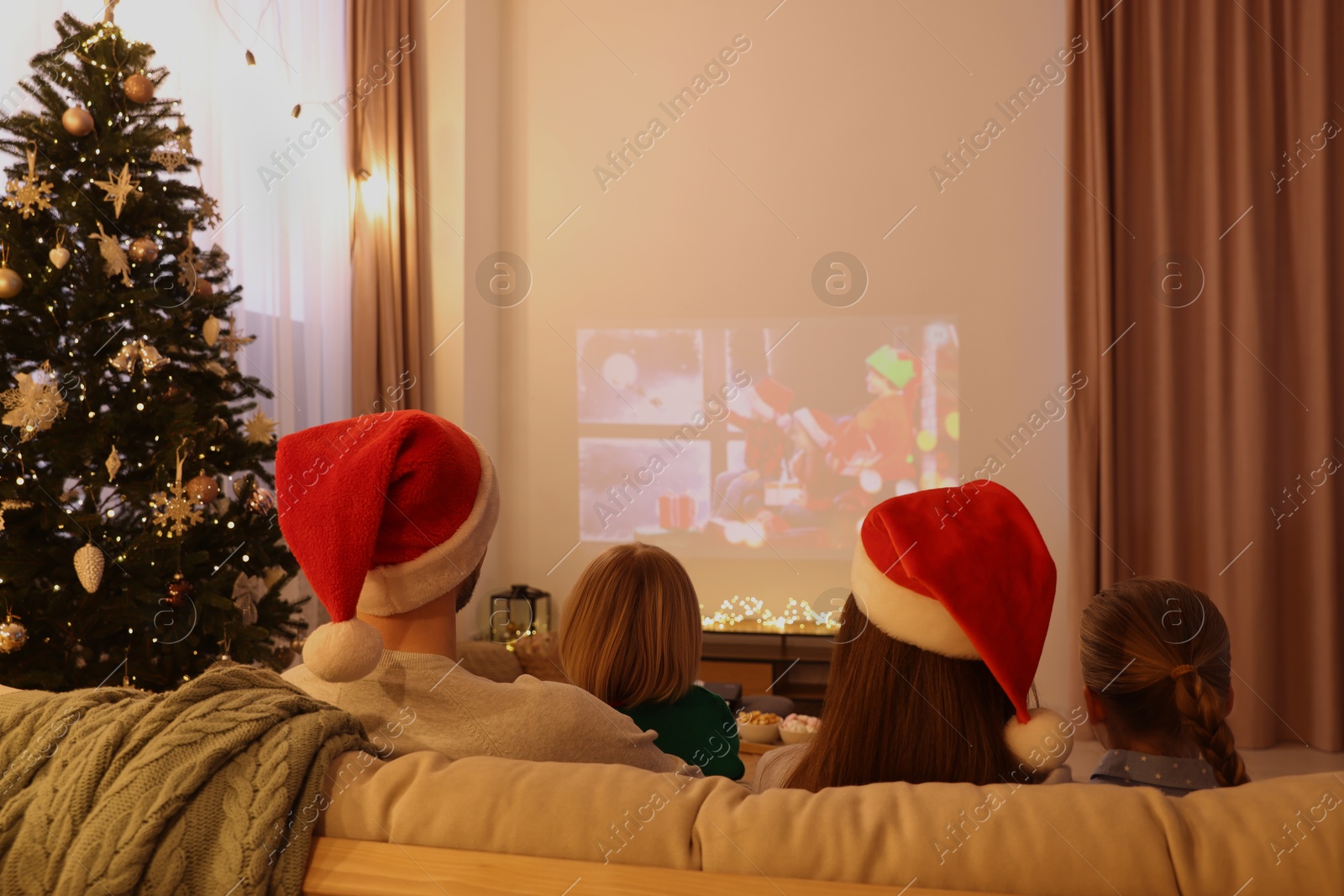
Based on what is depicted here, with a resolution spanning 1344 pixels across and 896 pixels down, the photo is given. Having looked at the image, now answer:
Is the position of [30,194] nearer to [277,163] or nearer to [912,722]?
[277,163]

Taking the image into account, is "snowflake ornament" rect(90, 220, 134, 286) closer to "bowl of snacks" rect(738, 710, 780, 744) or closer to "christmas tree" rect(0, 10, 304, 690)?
"christmas tree" rect(0, 10, 304, 690)

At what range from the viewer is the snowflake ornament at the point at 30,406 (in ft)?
6.98

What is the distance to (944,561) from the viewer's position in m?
1.12

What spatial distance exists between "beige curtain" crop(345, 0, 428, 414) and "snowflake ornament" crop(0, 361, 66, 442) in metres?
2.16

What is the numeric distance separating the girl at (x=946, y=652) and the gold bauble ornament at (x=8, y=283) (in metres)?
2.03

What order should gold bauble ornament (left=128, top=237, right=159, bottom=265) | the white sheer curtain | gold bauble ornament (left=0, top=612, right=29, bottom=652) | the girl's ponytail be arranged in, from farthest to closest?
the white sheer curtain, gold bauble ornament (left=128, top=237, right=159, bottom=265), gold bauble ornament (left=0, top=612, right=29, bottom=652), the girl's ponytail

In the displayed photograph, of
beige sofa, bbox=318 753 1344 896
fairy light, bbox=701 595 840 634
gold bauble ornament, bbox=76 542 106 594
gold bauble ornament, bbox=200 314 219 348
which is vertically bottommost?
fairy light, bbox=701 595 840 634

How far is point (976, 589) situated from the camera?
1.11 m

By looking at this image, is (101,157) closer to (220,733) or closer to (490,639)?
(220,733)

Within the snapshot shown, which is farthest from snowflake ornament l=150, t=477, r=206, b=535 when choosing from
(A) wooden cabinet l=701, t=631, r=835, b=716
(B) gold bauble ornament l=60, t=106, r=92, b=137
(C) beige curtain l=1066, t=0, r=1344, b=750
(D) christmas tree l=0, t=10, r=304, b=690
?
(C) beige curtain l=1066, t=0, r=1344, b=750

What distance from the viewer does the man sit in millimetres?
1125

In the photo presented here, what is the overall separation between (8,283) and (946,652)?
218 centimetres

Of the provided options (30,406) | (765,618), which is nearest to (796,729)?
(30,406)

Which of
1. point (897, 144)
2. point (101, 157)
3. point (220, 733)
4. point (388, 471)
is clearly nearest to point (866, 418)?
point (897, 144)
